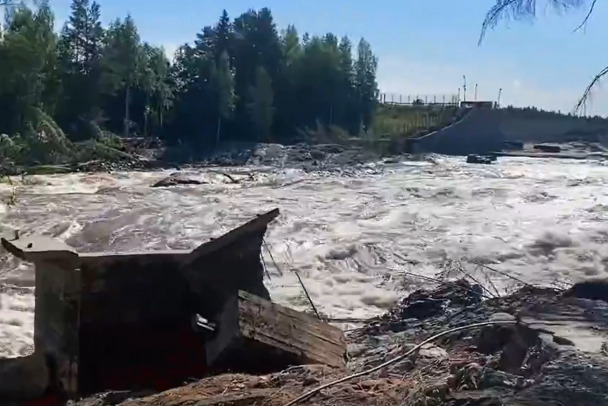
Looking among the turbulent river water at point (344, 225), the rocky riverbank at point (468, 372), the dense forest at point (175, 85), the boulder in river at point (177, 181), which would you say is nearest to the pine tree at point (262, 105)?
the dense forest at point (175, 85)

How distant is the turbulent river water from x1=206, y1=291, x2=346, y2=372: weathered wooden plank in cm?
315

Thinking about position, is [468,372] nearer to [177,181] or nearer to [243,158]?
[177,181]

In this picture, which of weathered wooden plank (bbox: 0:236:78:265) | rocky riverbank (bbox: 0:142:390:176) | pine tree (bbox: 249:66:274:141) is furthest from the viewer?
pine tree (bbox: 249:66:274:141)

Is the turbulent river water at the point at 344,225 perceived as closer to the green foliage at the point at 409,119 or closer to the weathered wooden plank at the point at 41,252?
the weathered wooden plank at the point at 41,252

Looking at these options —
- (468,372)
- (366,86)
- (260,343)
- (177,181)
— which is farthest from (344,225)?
(366,86)

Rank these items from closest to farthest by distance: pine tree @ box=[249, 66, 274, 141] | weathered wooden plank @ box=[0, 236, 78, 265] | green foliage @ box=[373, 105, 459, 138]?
weathered wooden plank @ box=[0, 236, 78, 265], pine tree @ box=[249, 66, 274, 141], green foliage @ box=[373, 105, 459, 138]

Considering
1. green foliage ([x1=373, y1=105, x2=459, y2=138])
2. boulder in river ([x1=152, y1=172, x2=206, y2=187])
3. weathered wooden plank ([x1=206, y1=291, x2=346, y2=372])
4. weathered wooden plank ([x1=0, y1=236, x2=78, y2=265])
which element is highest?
green foliage ([x1=373, y1=105, x2=459, y2=138])

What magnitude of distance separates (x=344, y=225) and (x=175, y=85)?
126ft

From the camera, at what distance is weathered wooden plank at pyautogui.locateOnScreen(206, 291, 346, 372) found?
5.15 metres

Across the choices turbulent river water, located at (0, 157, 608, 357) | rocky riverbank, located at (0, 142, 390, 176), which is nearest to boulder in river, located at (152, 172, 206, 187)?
Result: turbulent river water, located at (0, 157, 608, 357)

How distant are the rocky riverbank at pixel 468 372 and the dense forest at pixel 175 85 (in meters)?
33.1

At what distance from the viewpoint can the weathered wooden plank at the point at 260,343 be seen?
5.15m

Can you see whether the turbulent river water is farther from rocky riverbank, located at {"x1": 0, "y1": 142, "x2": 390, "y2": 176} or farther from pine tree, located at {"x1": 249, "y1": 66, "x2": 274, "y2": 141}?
pine tree, located at {"x1": 249, "y1": 66, "x2": 274, "y2": 141}

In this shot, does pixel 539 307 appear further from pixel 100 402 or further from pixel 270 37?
pixel 270 37
